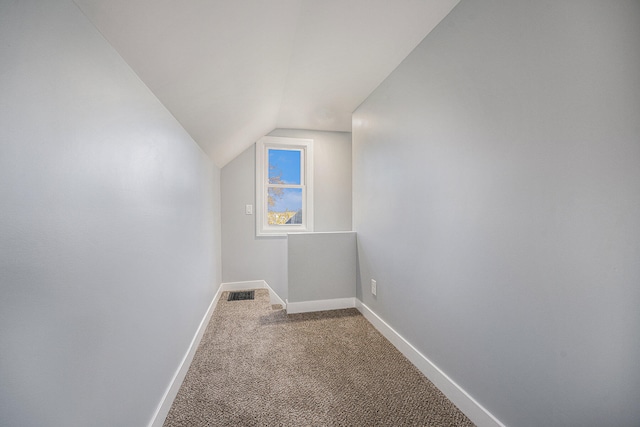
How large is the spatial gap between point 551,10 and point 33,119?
159 cm

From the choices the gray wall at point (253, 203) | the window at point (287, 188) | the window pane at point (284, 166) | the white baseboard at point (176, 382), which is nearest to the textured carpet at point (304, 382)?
the white baseboard at point (176, 382)

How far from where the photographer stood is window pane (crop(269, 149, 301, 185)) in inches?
148

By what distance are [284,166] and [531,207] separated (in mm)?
3060

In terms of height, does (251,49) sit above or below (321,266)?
above

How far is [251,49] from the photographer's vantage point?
4.85 feet

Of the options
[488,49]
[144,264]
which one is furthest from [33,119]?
[488,49]

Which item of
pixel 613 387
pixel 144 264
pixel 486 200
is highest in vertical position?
pixel 486 200

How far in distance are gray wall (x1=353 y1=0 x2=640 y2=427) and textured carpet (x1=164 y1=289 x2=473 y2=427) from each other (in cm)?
27

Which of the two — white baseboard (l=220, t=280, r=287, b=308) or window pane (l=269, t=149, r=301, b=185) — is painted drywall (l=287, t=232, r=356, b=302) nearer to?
white baseboard (l=220, t=280, r=287, b=308)

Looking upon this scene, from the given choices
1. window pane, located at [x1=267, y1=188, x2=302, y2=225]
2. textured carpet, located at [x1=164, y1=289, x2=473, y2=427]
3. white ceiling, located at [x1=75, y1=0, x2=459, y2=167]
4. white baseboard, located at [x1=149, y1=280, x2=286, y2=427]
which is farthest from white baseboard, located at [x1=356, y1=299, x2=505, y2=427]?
white ceiling, located at [x1=75, y1=0, x2=459, y2=167]

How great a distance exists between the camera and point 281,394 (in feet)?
5.05

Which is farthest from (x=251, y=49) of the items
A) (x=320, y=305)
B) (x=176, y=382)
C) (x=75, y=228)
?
(x=320, y=305)

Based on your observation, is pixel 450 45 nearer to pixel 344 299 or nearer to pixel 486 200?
pixel 486 200

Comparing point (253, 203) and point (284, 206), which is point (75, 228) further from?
point (284, 206)
